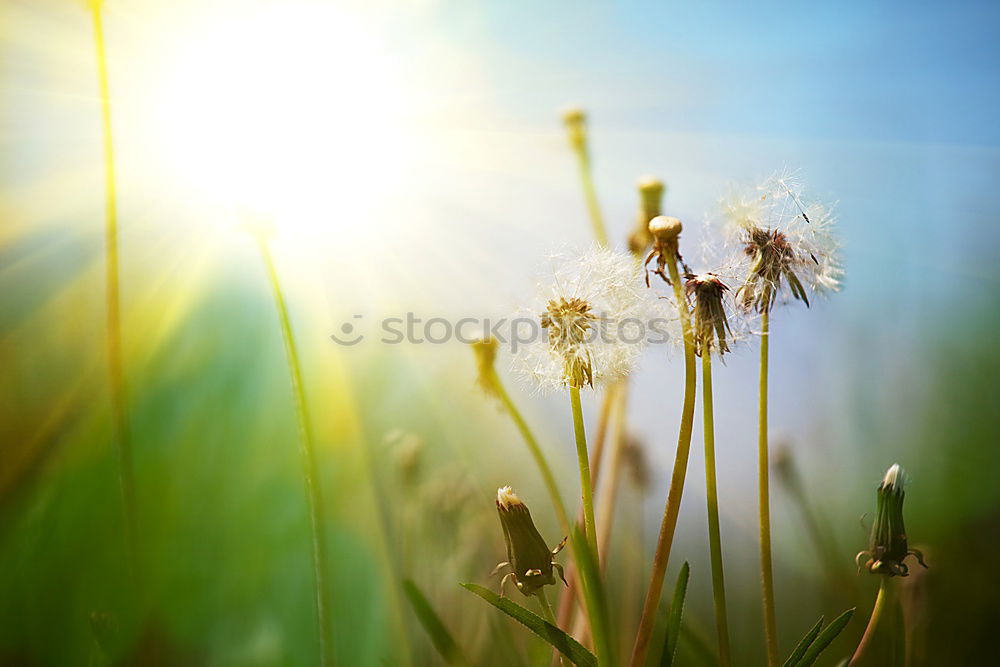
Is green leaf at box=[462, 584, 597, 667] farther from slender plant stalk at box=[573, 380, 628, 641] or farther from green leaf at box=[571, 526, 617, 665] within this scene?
slender plant stalk at box=[573, 380, 628, 641]

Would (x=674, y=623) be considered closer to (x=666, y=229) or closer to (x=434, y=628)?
(x=434, y=628)

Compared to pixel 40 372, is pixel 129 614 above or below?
below

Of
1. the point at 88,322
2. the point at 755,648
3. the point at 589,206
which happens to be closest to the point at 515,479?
the point at 755,648

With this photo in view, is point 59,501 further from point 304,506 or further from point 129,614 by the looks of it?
point 304,506

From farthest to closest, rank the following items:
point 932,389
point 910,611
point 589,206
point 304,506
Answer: point 932,389, point 304,506, point 589,206, point 910,611

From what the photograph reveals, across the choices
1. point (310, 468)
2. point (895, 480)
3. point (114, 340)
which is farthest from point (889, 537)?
point (114, 340)

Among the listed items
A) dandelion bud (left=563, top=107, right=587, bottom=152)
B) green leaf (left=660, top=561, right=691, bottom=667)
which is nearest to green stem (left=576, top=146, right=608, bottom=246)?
dandelion bud (left=563, top=107, right=587, bottom=152)
